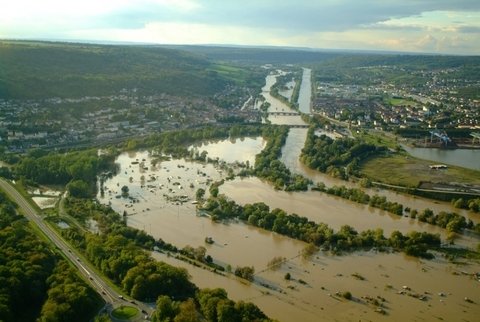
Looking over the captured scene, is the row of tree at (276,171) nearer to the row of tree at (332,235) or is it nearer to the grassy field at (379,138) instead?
the row of tree at (332,235)

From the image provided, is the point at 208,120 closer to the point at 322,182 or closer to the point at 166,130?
the point at 166,130

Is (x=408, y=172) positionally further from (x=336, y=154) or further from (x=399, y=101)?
(x=399, y=101)

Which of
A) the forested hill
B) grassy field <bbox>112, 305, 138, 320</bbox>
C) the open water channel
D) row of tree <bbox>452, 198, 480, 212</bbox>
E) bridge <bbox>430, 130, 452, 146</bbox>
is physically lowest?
the open water channel

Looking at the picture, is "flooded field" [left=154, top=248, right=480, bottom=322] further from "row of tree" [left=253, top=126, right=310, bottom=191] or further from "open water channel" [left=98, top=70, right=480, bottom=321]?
"row of tree" [left=253, top=126, right=310, bottom=191]

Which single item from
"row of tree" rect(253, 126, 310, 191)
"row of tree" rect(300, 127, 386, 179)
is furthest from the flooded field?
"row of tree" rect(300, 127, 386, 179)

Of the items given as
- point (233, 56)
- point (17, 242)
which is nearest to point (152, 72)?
point (17, 242)

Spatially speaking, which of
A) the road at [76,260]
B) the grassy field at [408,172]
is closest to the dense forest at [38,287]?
the road at [76,260]
